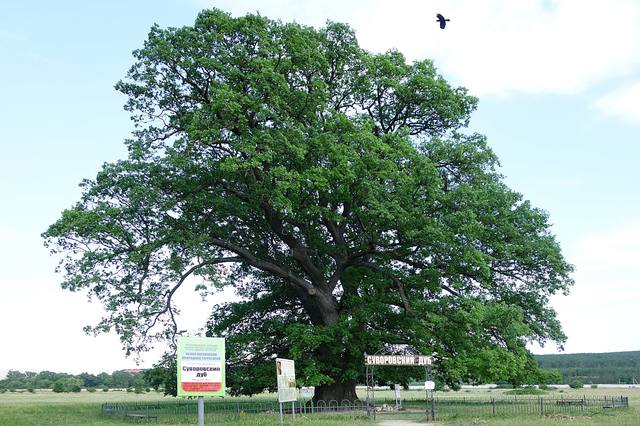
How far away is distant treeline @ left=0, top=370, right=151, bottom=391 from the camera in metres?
104

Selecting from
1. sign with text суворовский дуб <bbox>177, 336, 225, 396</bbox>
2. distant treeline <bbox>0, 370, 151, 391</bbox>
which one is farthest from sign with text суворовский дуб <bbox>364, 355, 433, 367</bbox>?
distant treeline <bbox>0, 370, 151, 391</bbox>

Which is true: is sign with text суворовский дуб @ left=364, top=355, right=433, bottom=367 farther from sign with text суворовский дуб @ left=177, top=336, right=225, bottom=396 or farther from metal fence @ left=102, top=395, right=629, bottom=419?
sign with text суворовский дуб @ left=177, top=336, right=225, bottom=396

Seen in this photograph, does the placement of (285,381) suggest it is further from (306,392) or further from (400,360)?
(306,392)

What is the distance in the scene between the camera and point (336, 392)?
1324 inches

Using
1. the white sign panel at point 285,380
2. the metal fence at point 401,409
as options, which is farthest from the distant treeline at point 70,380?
the white sign panel at point 285,380

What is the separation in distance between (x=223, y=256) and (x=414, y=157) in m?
10.8

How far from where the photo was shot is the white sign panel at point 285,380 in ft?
68.6

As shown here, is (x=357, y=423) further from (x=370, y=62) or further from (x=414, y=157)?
(x=370, y=62)

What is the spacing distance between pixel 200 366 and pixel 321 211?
14281 mm

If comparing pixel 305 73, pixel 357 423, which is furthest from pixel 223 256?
pixel 357 423

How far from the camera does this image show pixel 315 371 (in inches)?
1221

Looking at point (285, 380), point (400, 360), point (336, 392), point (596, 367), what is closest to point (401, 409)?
point (336, 392)

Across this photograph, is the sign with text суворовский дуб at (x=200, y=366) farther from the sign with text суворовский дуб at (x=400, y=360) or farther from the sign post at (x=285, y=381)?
the sign with text суворовский дуб at (x=400, y=360)

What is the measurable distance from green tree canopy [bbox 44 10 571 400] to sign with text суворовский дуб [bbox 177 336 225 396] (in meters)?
11.7
